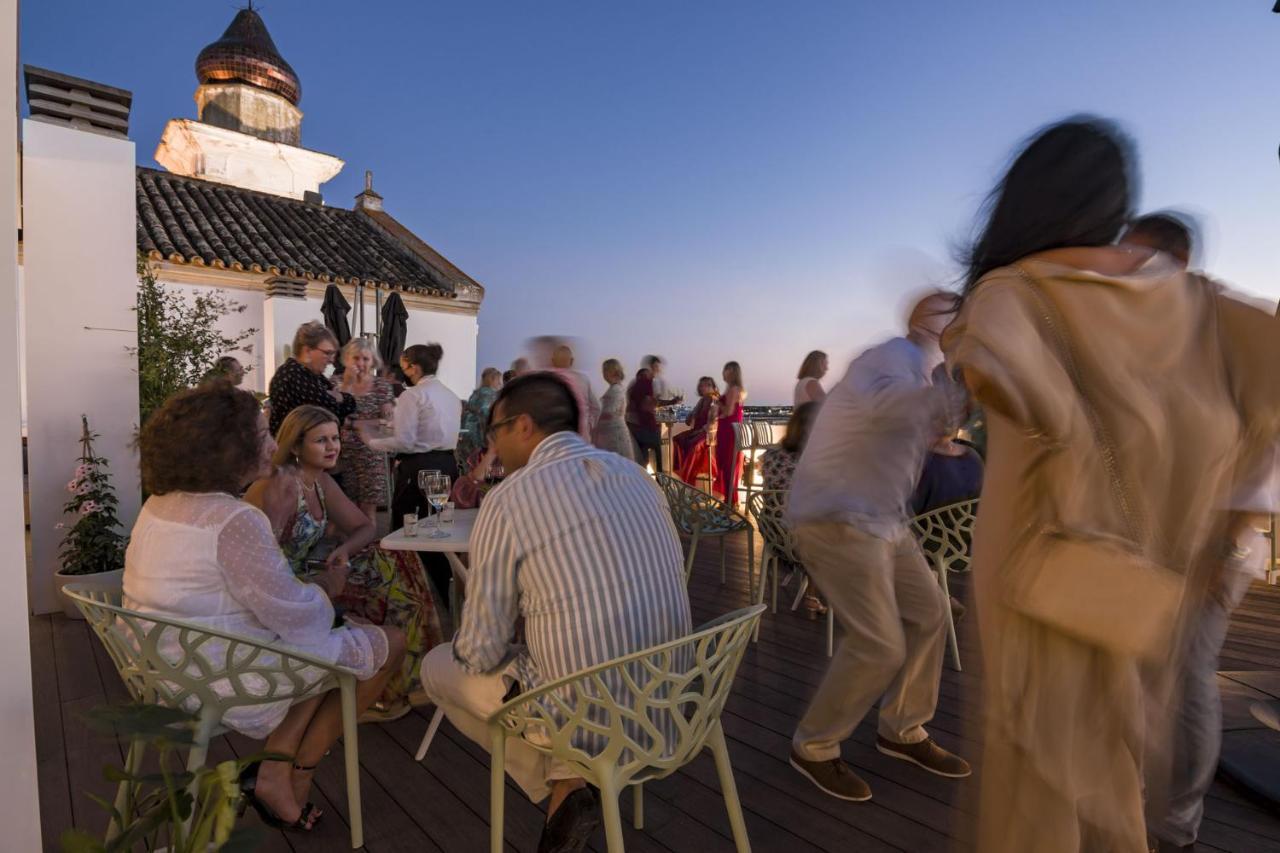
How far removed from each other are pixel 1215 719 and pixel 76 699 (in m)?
4.25

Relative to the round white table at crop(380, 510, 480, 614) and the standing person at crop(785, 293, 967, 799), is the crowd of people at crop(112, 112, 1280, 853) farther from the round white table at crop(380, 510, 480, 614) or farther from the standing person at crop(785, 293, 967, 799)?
the round white table at crop(380, 510, 480, 614)

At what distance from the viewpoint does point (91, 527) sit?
4012 millimetres

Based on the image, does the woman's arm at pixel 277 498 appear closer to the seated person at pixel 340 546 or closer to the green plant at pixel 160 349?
the seated person at pixel 340 546

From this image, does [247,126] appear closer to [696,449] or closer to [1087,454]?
[696,449]

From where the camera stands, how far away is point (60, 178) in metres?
4.12

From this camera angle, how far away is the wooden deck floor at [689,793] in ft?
6.70

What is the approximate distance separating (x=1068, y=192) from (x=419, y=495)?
3900 mm

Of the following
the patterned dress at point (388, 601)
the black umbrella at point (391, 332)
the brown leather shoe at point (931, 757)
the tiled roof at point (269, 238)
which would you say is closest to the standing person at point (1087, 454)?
the brown leather shoe at point (931, 757)

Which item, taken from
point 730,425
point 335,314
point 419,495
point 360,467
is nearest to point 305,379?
point 360,467

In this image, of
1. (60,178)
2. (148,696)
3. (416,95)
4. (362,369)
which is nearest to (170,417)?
(148,696)

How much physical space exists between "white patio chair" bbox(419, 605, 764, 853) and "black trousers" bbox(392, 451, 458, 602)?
9.02ft

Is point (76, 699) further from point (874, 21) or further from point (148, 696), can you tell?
point (874, 21)

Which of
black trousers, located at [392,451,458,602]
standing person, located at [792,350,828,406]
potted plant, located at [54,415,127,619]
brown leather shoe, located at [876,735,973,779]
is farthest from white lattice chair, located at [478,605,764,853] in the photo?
standing person, located at [792,350,828,406]

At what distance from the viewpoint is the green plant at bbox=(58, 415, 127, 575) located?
157 inches
